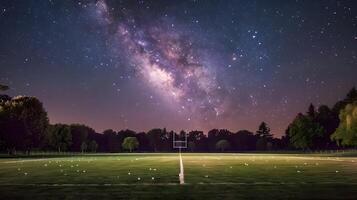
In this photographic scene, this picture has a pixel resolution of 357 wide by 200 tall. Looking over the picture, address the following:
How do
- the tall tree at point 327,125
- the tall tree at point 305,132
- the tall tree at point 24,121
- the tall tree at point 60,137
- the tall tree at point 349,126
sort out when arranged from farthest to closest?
the tall tree at point 327,125
the tall tree at point 60,137
the tall tree at point 305,132
the tall tree at point 24,121
the tall tree at point 349,126

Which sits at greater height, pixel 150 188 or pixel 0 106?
pixel 0 106

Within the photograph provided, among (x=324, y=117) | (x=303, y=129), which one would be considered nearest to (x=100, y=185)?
(x=303, y=129)

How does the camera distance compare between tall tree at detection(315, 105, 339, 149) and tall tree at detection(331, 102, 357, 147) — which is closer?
tall tree at detection(331, 102, 357, 147)

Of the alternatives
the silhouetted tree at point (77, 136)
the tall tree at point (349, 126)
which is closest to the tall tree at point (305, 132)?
the tall tree at point (349, 126)

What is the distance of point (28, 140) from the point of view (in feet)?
314

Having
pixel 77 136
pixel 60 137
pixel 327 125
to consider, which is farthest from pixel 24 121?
pixel 327 125

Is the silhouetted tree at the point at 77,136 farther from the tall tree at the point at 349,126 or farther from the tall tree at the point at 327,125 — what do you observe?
the tall tree at the point at 349,126

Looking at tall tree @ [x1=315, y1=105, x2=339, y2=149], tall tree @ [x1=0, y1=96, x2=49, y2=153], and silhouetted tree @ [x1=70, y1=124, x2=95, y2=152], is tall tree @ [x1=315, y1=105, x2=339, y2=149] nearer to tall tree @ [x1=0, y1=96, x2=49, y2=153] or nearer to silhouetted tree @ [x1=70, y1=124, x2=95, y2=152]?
tall tree @ [x1=0, y1=96, x2=49, y2=153]

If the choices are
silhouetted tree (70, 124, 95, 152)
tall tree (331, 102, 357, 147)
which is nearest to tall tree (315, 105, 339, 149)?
tall tree (331, 102, 357, 147)

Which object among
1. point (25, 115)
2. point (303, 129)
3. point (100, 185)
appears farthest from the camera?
point (303, 129)

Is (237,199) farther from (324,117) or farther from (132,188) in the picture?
(324,117)

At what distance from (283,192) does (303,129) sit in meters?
123

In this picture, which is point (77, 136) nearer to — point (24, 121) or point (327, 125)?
point (24, 121)

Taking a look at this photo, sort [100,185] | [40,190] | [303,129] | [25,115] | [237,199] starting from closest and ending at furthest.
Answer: [237,199] < [40,190] < [100,185] < [25,115] < [303,129]
